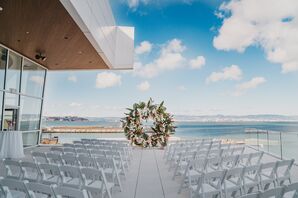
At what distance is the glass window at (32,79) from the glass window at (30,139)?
1.70 m

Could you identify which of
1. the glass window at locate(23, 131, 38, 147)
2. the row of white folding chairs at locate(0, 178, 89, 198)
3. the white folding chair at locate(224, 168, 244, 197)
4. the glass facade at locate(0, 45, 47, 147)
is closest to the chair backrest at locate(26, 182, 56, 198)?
the row of white folding chairs at locate(0, 178, 89, 198)

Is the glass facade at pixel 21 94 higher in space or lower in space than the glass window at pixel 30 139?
higher

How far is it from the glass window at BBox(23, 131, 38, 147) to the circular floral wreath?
13.1 feet

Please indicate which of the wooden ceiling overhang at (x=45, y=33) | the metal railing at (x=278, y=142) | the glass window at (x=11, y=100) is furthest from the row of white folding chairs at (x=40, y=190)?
the glass window at (x=11, y=100)

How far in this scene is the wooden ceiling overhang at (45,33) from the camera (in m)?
5.67

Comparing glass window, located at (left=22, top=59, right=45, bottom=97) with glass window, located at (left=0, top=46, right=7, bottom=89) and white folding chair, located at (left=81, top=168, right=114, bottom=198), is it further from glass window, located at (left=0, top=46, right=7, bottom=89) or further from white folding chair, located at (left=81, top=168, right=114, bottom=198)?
white folding chair, located at (left=81, top=168, right=114, bottom=198)

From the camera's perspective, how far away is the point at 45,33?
291 inches

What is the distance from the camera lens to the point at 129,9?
91.0 ft

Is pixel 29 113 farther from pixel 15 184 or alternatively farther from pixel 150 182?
pixel 15 184

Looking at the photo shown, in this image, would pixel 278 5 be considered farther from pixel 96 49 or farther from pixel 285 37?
pixel 285 37

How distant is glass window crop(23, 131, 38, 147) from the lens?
11234 millimetres

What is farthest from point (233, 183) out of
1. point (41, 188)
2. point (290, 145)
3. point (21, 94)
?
point (21, 94)

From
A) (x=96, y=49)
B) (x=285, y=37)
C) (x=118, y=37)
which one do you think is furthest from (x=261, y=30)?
(x=96, y=49)

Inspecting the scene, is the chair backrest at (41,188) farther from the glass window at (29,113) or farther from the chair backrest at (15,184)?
the glass window at (29,113)
